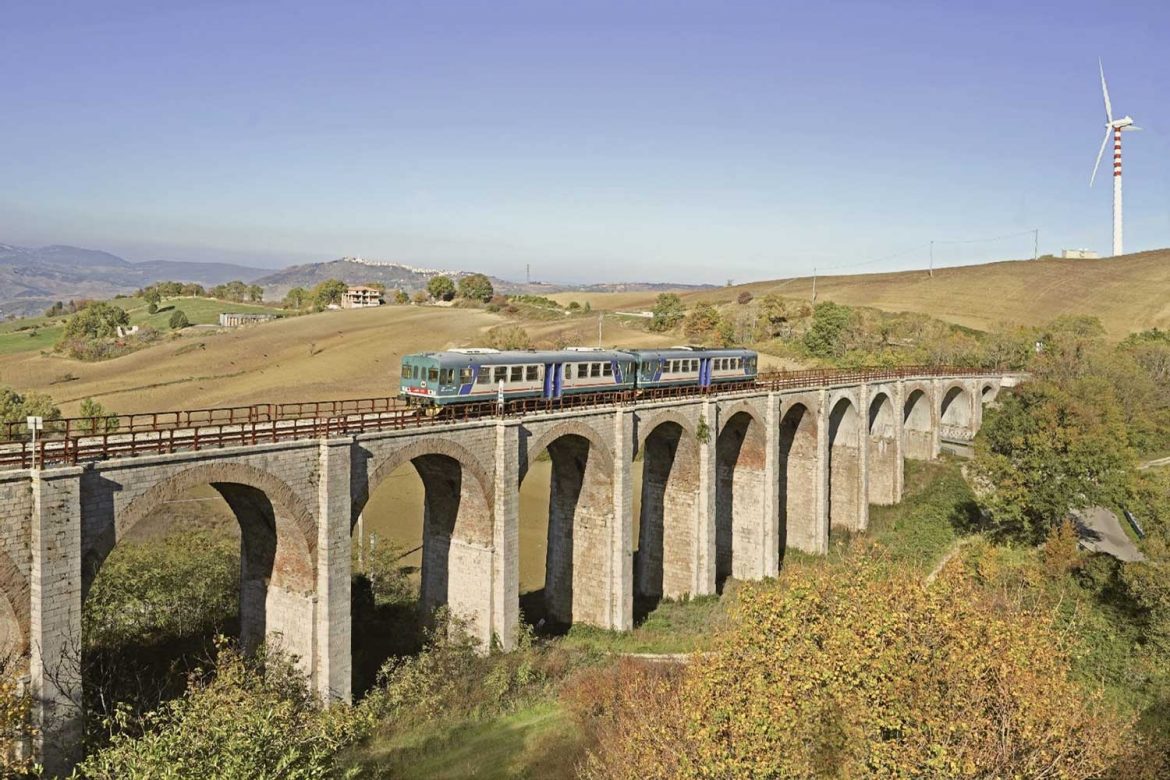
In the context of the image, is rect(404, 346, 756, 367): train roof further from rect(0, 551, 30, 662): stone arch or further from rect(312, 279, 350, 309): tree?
rect(312, 279, 350, 309): tree

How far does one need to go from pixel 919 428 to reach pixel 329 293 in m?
139

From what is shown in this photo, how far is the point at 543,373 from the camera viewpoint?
121 ft

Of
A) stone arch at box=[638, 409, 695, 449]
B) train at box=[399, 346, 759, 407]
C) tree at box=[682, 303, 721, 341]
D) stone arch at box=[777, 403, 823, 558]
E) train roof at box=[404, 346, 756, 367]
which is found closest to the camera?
train at box=[399, 346, 759, 407]

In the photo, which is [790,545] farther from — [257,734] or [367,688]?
[257,734]

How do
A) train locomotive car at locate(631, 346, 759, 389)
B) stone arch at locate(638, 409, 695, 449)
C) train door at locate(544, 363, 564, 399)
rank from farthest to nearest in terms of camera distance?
train locomotive car at locate(631, 346, 759, 389) < stone arch at locate(638, 409, 695, 449) < train door at locate(544, 363, 564, 399)

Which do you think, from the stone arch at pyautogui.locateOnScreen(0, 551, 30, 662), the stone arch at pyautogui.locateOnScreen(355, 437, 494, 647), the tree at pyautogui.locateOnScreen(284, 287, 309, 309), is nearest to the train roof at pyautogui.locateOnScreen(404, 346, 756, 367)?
the stone arch at pyautogui.locateOnScreen(355, 437, 494, 647)

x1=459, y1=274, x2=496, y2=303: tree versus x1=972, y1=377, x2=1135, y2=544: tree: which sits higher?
x1=459, y1=274, x2=496, y2=303: tree

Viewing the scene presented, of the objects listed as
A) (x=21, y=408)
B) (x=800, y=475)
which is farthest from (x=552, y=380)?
(x=21, y=408)

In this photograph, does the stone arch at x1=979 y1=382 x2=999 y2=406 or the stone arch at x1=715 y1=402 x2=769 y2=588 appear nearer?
the stone arch at x1=715 y1=402 x2=769 y2=588

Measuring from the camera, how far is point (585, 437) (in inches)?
1412

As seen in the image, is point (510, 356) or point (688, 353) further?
point (688, 353)

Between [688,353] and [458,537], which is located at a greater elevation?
[688,353]

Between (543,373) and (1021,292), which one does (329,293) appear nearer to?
(1021,292)

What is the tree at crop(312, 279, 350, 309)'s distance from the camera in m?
172
